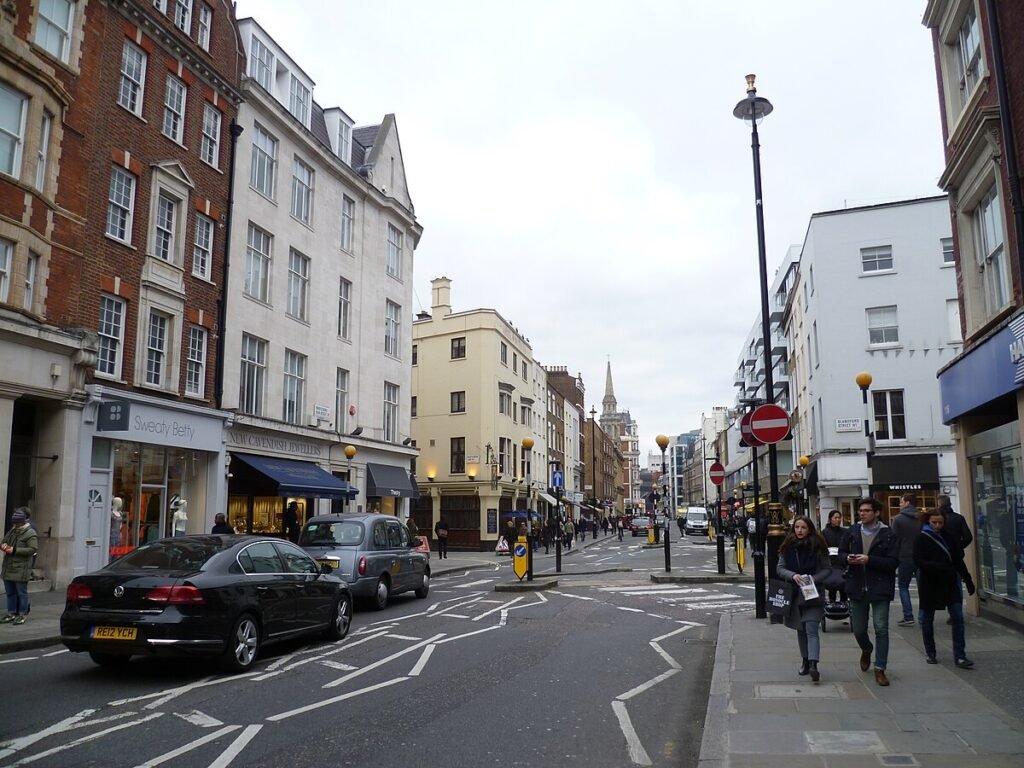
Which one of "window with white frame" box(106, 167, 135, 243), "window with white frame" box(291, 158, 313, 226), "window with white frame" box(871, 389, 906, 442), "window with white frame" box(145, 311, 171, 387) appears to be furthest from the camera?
"window with white frame" box(871, 389, 906, 442)

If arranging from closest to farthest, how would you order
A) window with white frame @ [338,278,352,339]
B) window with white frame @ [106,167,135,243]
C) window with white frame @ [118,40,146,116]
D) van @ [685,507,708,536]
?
window with white frame @ [106,167,135,243], window with white frame @ [118,40,146,116], window with white frame @ [338,278,352,339], van @ [685,507,708,536]

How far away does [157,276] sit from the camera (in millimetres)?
19844

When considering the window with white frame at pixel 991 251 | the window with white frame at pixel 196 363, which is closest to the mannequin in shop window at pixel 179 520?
the window with white frame at pixel 196 363

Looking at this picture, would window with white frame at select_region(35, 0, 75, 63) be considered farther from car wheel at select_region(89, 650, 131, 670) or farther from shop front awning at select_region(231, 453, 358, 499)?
car wheel at select_region(89, 650, 131, 670)

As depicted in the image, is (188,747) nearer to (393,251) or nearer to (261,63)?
(261,63)

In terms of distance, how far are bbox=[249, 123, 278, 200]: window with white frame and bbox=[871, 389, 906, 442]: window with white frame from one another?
82.8ft

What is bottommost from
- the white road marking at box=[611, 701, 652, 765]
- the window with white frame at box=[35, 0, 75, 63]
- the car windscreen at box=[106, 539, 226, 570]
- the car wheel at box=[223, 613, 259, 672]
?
the white road marking at box=[611, 701, 652, 765]

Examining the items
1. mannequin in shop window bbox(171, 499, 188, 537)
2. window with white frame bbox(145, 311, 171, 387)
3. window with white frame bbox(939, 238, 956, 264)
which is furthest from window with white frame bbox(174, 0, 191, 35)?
window with white frame bbox(939, 238, 956, 264)

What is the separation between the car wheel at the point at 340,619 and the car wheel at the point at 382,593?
9.98 ft

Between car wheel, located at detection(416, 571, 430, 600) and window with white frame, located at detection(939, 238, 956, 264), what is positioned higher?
window with white frame, located at detection(939, 238, 956, 264)

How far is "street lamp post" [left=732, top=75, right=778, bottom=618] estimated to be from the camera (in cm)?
1232

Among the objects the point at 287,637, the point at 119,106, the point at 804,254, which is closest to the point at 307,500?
the point at 119,106

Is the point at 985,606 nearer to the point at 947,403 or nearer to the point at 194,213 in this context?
the point at 947,403

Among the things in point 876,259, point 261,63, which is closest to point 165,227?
point 261,63
